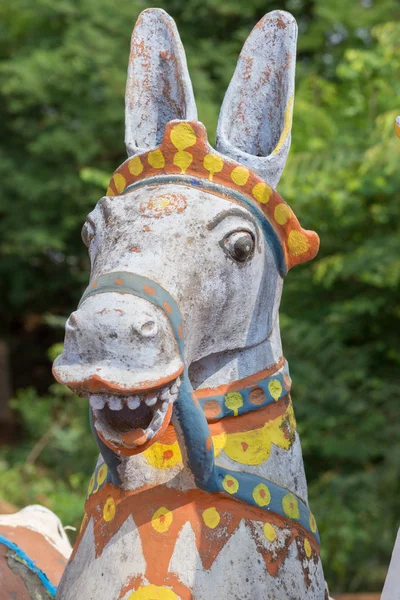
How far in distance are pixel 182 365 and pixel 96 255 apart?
1.00 ft

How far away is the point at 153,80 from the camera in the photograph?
1668 mm

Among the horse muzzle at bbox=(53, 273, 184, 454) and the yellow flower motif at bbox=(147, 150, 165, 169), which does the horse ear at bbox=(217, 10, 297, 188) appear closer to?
the yellow flower motif at bbox=(147, 150, 165, 169)

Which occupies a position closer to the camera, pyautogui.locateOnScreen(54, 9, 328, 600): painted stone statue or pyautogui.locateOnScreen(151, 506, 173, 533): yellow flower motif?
pyautogui.locateOnScreen(54, 9, 328, 600): painted stone statue

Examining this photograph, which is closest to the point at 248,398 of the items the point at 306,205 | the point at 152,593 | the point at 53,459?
the point at 152,593

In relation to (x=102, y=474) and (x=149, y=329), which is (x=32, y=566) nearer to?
(x=102, y=474)

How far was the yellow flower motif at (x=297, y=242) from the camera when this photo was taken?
153 cm

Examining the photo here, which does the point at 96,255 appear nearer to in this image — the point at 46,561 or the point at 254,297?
the point at 254,297

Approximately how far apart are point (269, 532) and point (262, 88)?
0.82 meters

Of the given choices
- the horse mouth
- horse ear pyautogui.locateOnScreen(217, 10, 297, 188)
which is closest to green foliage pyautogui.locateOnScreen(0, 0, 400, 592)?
horse ear pyautogui.locateOnScreen(217, 10, 297, 188)

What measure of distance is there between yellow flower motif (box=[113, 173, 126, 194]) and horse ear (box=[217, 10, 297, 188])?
0.70 ft

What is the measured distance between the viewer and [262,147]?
1620 millimetres

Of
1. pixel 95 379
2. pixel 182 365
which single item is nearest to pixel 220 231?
pixel 182 365

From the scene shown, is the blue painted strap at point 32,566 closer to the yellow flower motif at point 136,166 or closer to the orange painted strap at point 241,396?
the orange painted strap at point 241,396

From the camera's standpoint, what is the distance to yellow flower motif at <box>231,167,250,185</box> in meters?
1.46
